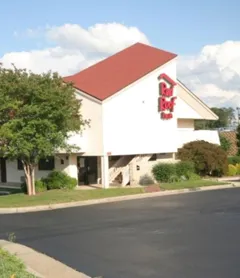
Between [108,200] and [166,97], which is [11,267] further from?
[166,97]

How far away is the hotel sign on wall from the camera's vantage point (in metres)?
31.0

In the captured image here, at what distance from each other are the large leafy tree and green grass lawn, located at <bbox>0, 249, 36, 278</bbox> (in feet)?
45.3

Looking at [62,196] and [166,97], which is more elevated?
[166,97]

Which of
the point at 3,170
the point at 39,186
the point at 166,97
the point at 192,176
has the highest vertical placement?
the point at 166,97

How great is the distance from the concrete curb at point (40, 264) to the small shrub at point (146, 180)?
1970 centimetres

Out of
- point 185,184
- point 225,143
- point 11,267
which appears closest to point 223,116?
point 225,143

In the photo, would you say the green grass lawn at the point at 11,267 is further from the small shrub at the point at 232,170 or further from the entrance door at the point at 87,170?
the small shrub at the point at 232,170

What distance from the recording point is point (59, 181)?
2759cm

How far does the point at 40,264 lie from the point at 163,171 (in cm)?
2131

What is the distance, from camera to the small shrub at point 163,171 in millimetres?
30234

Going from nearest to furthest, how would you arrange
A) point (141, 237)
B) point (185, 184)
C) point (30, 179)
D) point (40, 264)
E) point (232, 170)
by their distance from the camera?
point (40, 264), point (141, 237), point (30, 179), point (185, 184), point (232, 170)

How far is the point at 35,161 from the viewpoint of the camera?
81.6ft

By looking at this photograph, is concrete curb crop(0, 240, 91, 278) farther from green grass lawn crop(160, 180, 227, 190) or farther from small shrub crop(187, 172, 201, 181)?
small shrub crop(187, 172, 201, 181)

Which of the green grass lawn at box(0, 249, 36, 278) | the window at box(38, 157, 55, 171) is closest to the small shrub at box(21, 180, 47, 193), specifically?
the window at box(38, 157, 55, 171)
